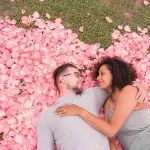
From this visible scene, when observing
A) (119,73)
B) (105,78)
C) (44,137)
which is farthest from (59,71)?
(44,137)

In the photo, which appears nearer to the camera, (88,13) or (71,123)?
(71,123)

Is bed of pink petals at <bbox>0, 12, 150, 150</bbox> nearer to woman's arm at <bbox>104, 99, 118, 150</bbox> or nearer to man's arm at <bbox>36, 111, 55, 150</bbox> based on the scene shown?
man's arm at <bbox>36, 111, 55, 150</bbox>

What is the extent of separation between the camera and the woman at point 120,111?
509 centimetres

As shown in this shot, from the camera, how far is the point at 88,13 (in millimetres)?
7090

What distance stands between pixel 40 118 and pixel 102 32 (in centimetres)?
213

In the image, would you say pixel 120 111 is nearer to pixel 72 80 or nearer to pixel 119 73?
pixel 119 73

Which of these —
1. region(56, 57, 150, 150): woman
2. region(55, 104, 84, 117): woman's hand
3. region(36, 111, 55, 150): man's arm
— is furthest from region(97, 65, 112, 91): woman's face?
region(36, 111, 55, 150): man's arm

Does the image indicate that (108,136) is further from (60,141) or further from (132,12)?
(132,12)

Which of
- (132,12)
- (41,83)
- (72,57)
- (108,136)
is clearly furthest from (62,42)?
(108,136)

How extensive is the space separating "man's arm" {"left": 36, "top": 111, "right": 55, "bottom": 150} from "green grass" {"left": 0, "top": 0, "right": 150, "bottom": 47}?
192 cm

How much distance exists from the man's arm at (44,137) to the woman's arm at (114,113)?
0.23 metres

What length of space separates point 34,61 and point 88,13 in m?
1.42

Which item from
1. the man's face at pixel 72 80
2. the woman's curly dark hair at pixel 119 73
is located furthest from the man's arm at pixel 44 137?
the woman's curly dark hair at pixel 119 73

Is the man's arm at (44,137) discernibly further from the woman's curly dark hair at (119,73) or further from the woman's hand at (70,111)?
the woman's curly dark hair at (119,73)
